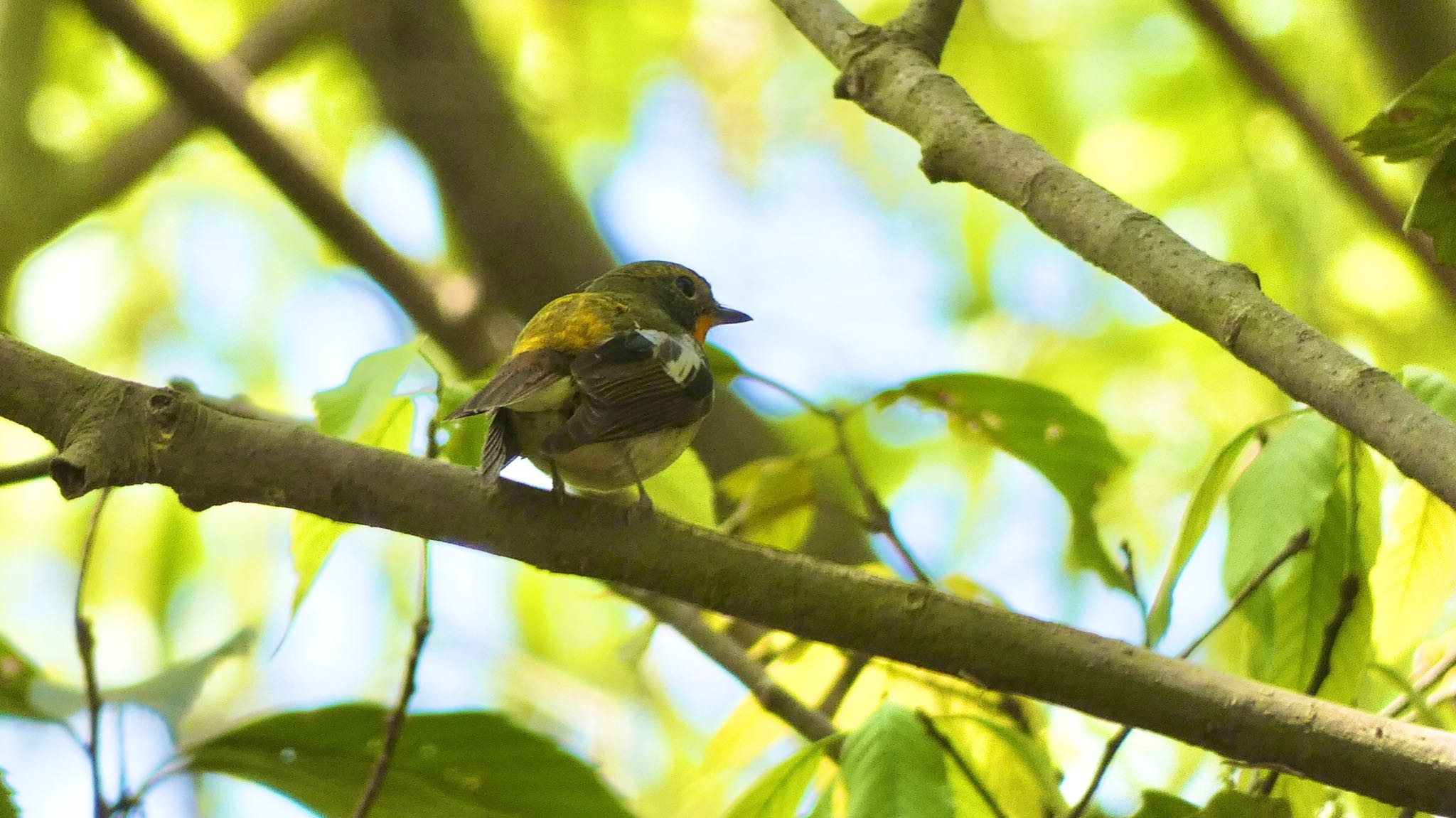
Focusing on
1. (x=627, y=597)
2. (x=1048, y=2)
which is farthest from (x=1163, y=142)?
(x=627, y=597)

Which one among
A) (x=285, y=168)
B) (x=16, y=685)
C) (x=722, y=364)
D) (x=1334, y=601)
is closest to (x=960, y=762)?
(x=1334, y=601)

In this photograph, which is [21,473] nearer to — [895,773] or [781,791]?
[781,791]

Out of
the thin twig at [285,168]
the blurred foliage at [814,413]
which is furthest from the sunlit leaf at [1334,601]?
the thin twig at [285,168]

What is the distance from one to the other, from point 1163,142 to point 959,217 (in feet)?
2.79

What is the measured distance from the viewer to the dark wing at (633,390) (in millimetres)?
2064

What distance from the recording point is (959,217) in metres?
5.19

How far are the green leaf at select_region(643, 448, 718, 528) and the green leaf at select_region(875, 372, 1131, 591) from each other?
16.5 inches

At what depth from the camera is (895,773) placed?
163cm

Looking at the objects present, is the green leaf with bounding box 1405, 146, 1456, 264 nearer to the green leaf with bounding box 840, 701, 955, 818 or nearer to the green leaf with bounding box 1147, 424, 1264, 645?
the green leaf with bounding box 1147, 424, 1264, 645

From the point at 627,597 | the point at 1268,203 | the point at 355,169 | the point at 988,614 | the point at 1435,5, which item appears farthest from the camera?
the point at 355,169

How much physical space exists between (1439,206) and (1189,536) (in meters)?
0.60

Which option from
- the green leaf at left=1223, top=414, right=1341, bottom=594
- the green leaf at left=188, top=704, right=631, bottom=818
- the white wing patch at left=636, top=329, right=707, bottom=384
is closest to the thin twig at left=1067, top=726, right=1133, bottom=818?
the green leaf at left=1223, top=414, right=1341, bottom=594

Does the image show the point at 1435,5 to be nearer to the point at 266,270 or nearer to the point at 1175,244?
the point at 1175,244

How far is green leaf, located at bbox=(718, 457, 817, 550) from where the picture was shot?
252 cm
